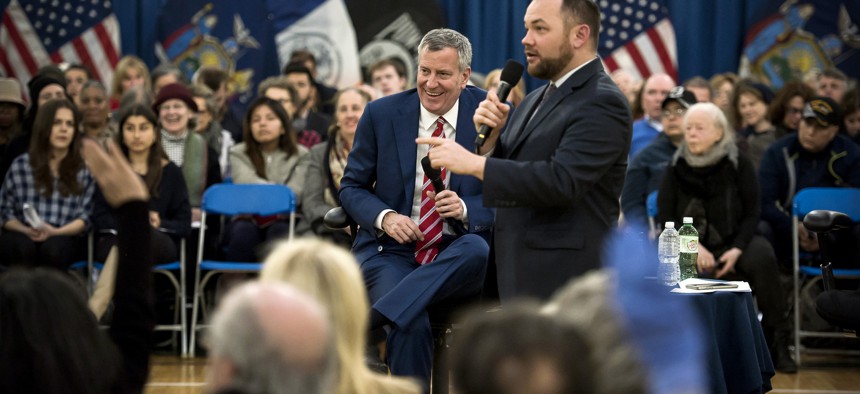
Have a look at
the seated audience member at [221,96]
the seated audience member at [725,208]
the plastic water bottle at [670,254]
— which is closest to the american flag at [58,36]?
the seated audience member at [221,96]

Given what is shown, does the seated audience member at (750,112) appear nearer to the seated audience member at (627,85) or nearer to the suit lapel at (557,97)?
the seated audience member at (627,85)

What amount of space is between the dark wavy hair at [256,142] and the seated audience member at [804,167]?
3282 millimetres

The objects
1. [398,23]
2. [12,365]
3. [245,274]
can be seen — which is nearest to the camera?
[12,365]

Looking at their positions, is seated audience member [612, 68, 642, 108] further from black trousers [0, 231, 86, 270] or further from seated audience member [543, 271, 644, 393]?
seated audience member [543, 271, 644, 393]

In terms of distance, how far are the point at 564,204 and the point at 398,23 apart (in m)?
7.17

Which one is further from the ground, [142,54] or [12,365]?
[142,54]

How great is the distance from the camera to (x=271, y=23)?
1132 centimetres

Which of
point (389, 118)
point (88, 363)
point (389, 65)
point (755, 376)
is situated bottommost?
point (755, 376)

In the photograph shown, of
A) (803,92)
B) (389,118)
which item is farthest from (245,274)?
(803,92)

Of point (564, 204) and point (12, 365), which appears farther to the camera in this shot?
point (564, 204)

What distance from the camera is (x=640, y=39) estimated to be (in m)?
11.2

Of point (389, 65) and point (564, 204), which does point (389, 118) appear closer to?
point (564, 204)

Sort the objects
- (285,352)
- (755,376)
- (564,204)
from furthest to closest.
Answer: (755,376) → (564,204) → (285,352)

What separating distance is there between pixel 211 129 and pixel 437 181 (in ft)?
15.6
